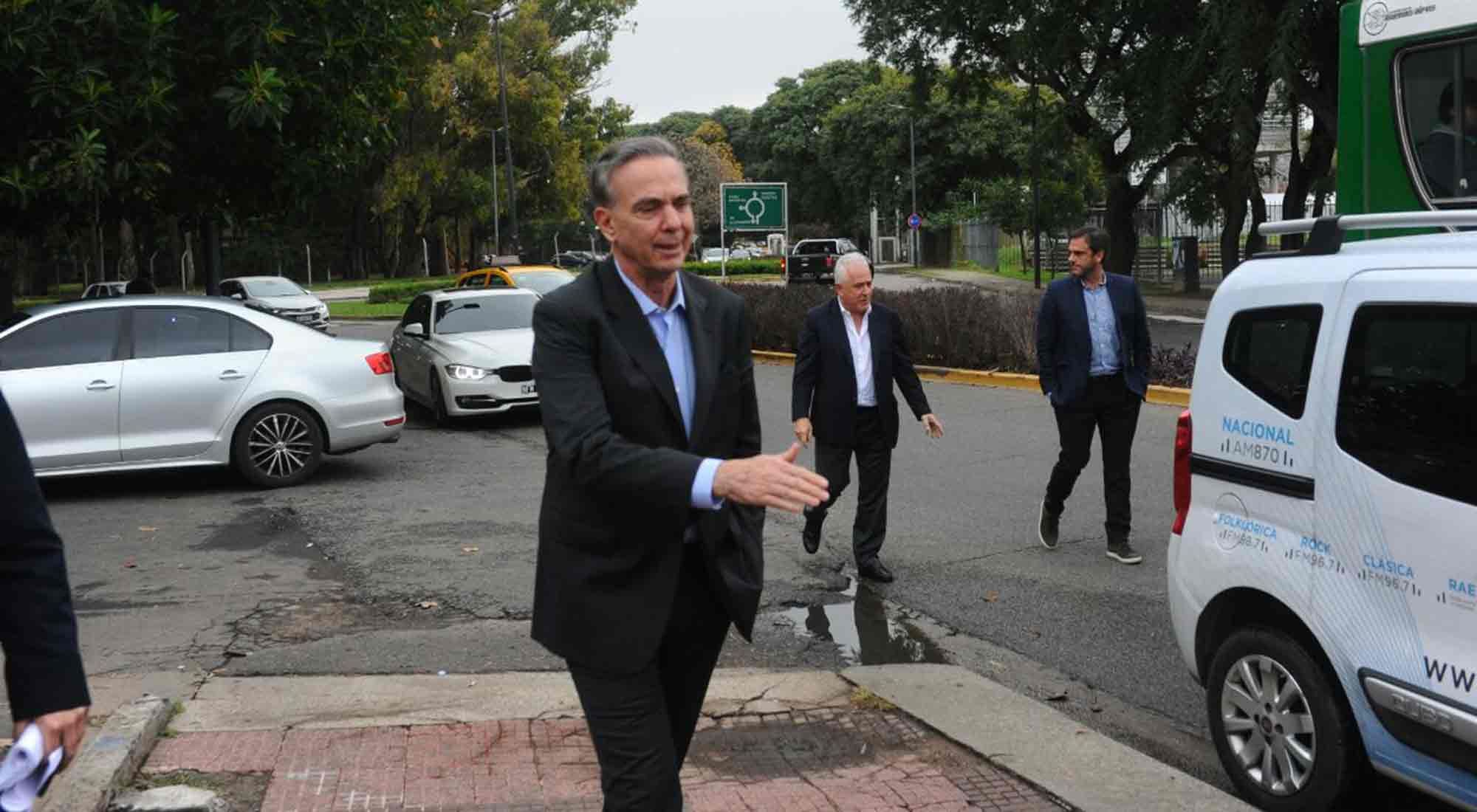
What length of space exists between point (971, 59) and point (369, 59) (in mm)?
21241

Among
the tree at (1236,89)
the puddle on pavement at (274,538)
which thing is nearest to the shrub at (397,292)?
the tree at (1236,89)

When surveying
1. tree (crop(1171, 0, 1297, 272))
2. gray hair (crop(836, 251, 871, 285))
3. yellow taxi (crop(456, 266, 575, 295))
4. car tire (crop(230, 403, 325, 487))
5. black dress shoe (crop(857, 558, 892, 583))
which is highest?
tree (crop(1171, 0, 1297, 272))

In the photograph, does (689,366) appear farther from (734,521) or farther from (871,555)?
(871,555)

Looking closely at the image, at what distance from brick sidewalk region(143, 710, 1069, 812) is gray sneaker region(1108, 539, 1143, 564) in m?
3.07

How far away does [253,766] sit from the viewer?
15.9ft

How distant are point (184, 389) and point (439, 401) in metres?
4.30

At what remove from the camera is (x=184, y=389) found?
36.2 feet

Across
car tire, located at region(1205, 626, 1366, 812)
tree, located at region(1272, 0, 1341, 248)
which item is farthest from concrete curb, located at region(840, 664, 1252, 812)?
tree, located at region(1272, 0, 1341, 248)

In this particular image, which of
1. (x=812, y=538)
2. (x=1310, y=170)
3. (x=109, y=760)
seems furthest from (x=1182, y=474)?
(x=1310, y=170)

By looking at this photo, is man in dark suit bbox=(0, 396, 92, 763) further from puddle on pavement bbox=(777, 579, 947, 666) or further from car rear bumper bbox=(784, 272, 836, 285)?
car rear bumper bbox=(784, 272, 836, 285)

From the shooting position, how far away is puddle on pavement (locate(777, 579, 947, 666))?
663 centimetres

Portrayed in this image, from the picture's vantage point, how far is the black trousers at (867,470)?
7738 millimetres

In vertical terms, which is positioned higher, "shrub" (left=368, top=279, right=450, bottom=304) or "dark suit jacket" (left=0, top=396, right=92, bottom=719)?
"shrub" (left=368, top=279, right=450, bottom=304)

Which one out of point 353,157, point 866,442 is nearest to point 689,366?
point 866,442
